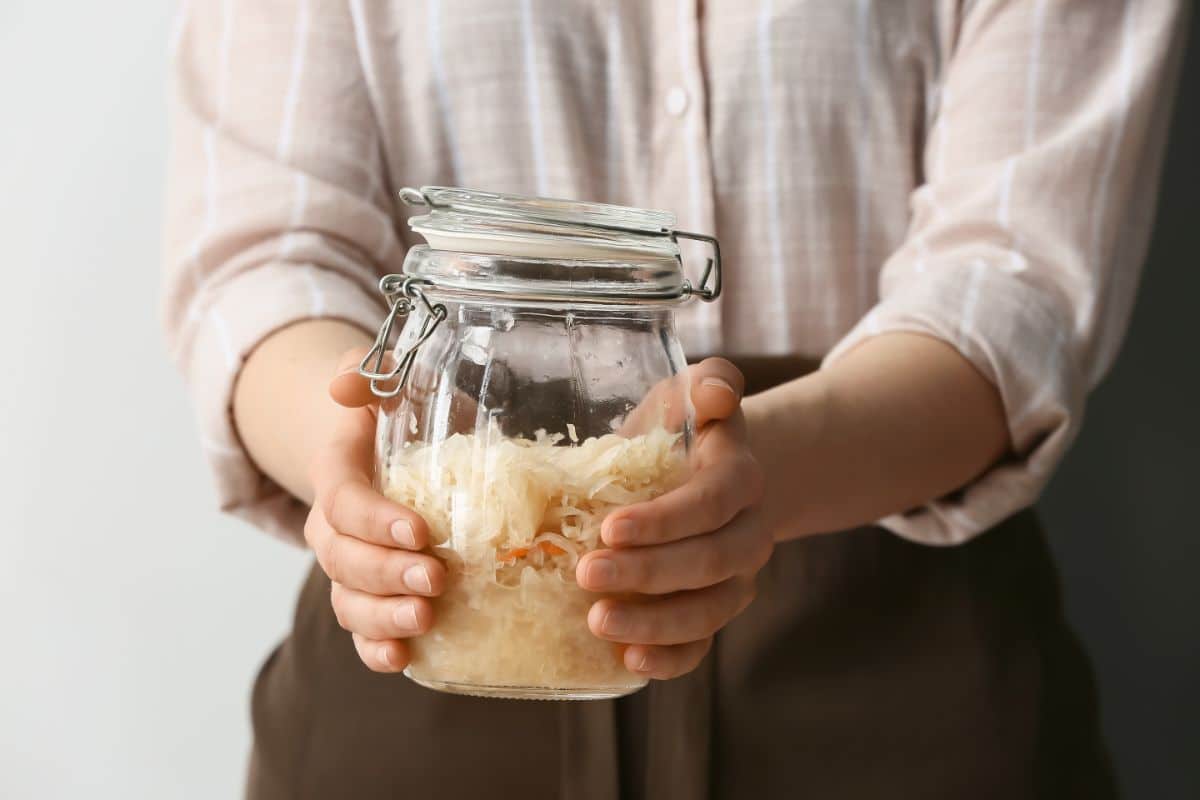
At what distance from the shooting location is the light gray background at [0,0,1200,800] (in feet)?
3.25

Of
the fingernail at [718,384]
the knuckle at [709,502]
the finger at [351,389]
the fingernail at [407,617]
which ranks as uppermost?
the finger at [351,389]

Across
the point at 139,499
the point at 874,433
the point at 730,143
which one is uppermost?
the point at 730,143

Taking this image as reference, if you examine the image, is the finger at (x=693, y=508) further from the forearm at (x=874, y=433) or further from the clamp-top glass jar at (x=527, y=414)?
the forearm at (x=874, y=433)

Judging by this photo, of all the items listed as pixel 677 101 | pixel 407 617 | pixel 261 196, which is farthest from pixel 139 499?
pixel 407 617

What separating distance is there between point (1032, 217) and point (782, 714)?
335 mm

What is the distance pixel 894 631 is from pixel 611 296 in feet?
1.25

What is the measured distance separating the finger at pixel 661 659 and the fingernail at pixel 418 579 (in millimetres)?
78

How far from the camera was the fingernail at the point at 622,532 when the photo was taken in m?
0.37

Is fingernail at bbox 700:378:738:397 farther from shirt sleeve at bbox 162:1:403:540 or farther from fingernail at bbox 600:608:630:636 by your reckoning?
shirt sleeve at bbox 162:1:403:540

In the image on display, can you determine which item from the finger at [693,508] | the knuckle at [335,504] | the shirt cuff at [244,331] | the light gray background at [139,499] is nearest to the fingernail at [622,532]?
the finger at [693,508]

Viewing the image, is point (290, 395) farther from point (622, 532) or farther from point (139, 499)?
point (139, 499)

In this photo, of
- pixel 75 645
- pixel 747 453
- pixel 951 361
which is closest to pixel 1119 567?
pixel 951 361

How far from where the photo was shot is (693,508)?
0.40 meters

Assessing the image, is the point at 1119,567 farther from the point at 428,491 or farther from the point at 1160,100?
the point at 428,491
